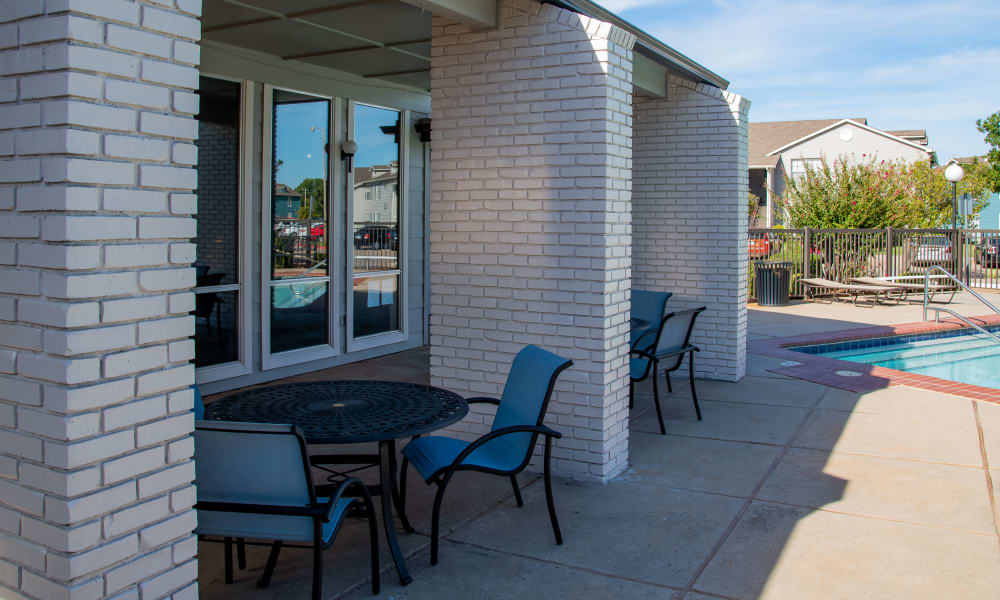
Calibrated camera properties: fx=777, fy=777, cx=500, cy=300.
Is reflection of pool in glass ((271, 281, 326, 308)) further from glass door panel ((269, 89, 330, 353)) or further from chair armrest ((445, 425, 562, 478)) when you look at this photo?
chair armrest ((445, 425, 562, 478))

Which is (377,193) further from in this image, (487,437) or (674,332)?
(487,437)

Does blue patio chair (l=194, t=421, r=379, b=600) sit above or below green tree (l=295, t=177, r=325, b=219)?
below

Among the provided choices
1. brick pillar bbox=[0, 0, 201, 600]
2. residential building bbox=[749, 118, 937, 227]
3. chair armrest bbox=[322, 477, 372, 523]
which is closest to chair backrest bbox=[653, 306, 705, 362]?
chair armrest bbox=[322, 477, 372, 523]

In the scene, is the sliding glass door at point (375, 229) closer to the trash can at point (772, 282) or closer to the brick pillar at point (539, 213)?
the brick pillar at point (539, 213)

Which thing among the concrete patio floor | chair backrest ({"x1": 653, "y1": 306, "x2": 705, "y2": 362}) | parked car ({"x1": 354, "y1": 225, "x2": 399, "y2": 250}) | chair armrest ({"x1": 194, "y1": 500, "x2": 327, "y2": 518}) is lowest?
the concrete patio floor

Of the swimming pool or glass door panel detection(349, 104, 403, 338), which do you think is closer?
glass door panel detection(349, 104, 403, 338)

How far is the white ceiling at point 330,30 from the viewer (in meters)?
5.48

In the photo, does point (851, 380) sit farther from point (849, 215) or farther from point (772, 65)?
point (772, 65)

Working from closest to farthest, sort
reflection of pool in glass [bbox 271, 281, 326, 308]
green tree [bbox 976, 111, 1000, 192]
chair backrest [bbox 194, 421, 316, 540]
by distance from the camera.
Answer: chair backrest [bbox 194, 421, 316, 540]
reflection of pool in glass [bbox 271, 281, 326, 308]
green tree [bbox 976, 111, 1000, 192]

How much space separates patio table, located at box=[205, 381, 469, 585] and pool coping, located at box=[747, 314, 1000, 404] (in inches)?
199

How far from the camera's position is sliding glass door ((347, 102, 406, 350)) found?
324 inches

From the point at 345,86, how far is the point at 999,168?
4457cm

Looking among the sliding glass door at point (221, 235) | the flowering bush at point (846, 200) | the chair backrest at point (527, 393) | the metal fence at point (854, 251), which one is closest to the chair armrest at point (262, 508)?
the chair backrest at point (527, 393)

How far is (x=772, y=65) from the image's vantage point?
42469 millimetres
